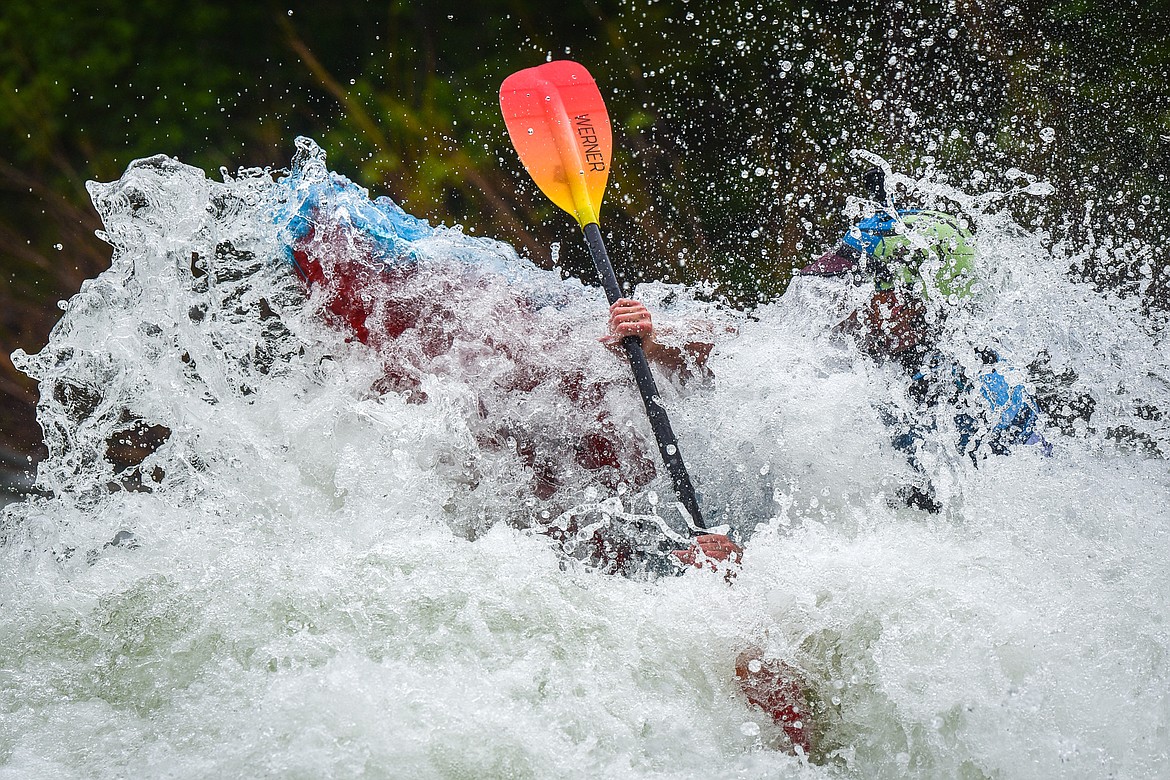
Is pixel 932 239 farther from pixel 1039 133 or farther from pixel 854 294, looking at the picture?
pixel 1039 133

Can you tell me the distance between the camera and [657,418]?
8.71 ft

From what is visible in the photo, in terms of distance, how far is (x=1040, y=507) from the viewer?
91.9 inches

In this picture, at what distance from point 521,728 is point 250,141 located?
7138 millimetres

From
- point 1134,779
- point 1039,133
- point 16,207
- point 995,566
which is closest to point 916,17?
point 1039,133

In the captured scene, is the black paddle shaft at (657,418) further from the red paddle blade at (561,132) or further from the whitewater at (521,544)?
the red paddle blade at (561,132)

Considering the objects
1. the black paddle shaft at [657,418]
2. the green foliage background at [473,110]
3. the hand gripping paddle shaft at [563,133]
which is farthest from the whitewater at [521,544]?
the green foliage background at [473,110]

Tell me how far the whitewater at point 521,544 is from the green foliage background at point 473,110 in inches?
183

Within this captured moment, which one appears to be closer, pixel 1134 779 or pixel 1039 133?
pixel 1134 779

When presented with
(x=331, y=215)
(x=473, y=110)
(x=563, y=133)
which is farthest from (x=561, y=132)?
(x=473, y=110)

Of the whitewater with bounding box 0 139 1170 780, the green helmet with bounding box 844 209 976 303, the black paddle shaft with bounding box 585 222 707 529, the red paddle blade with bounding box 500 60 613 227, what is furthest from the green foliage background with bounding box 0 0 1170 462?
the black paddle shaft with bounding box 585 222 707 529

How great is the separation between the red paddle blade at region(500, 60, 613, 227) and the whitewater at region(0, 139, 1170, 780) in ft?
1.26

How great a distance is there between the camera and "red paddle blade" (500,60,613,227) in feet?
10.7

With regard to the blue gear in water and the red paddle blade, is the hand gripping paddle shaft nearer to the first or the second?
the red paddle blade

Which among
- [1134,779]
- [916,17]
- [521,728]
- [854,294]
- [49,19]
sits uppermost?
[49,19]
